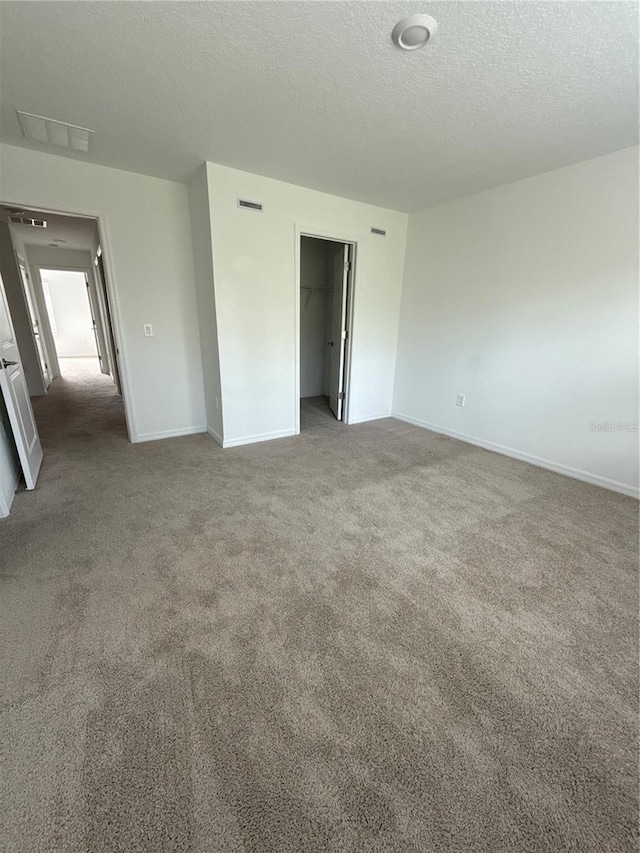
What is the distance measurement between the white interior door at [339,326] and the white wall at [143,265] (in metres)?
1.74

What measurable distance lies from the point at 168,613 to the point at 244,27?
8.84ft

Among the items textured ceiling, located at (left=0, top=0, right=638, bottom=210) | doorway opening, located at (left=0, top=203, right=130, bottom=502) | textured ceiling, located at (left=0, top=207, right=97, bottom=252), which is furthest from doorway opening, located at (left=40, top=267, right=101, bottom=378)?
textured ceiling, located at (left=0, top=0, right=638, bottom=210)

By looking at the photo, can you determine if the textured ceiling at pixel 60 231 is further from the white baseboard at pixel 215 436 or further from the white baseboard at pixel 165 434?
the white baseboard at pixel 215 436

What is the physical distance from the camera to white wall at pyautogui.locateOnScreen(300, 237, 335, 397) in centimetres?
516

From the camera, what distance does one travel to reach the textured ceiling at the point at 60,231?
459cm

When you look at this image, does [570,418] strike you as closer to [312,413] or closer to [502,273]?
[502,273]

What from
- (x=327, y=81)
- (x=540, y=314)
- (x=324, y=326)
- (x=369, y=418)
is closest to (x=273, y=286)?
(x=327, y=81)

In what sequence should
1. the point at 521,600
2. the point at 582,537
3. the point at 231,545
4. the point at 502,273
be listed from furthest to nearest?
the point at 502,273 → the point at 582,537 → the point at 231,545 → the point at 521,600

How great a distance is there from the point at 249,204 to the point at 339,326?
1748mm

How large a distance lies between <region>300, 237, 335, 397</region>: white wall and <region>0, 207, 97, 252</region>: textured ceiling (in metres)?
2.98

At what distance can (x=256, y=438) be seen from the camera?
371 centimetres

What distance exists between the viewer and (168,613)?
158 cm

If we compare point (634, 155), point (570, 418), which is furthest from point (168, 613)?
point (634, 155)

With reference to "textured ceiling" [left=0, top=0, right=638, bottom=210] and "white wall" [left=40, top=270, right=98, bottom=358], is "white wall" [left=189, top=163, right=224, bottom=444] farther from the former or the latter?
"white wall" [left=40, top=270, right=98, bottom=358]
